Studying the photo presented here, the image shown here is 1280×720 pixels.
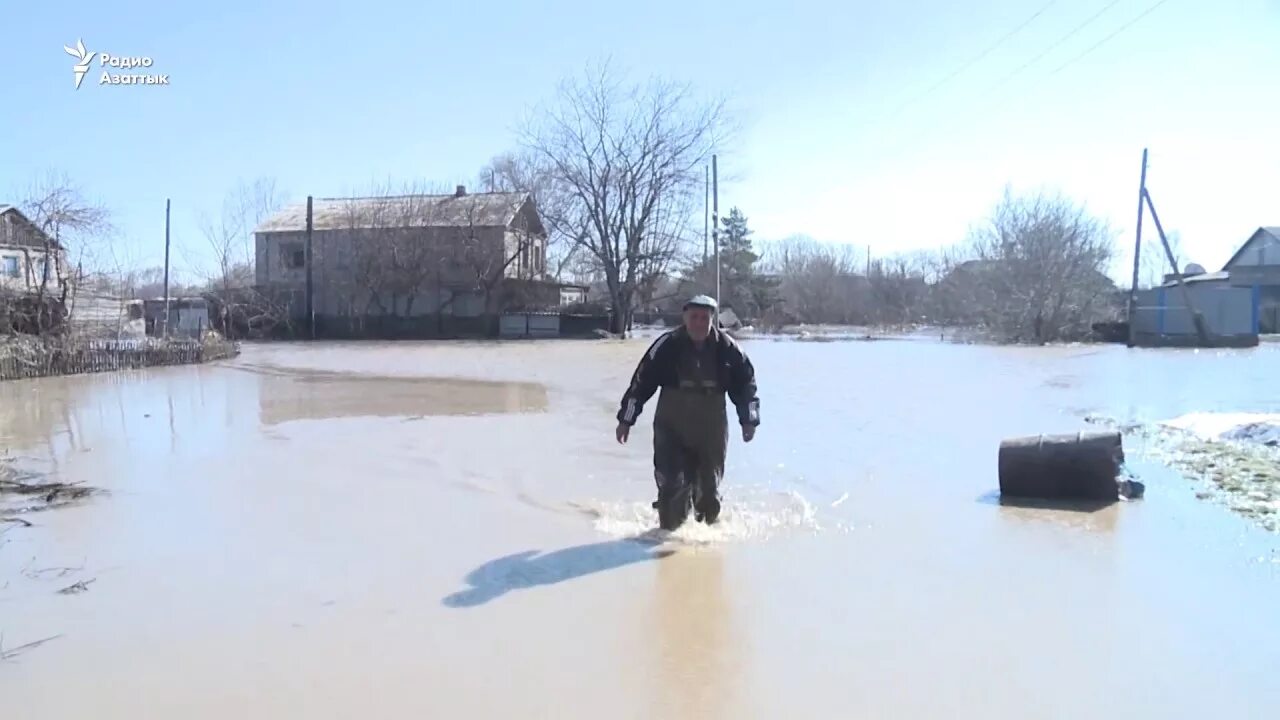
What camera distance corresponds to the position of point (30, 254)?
26.1m

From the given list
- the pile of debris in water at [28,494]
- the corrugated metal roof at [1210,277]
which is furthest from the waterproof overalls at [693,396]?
the corrugated metal roof at [1210,277]

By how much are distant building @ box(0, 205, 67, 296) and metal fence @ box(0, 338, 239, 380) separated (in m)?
2.05

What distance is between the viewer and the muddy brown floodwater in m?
3.99

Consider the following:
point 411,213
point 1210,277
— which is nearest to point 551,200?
point 411,213

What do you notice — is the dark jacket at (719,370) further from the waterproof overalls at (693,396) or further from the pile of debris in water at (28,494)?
the pile of debris in water at (28,494)

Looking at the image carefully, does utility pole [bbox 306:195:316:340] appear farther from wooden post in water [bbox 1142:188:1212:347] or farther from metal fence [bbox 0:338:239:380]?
wooden post in water [bbox 1142:188:1212:347]

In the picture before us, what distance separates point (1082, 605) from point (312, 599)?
4.17 meters

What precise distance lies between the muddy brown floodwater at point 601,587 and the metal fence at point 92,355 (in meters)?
11.3

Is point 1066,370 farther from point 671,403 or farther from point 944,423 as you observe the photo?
point 671,403

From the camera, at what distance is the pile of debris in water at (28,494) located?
7.45 meters

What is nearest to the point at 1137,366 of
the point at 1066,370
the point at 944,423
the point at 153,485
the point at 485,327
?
the point at 1066,370

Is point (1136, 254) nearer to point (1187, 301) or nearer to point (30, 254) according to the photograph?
point (1187, 301)

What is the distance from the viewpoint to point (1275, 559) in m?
5.97

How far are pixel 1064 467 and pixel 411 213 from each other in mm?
47774
